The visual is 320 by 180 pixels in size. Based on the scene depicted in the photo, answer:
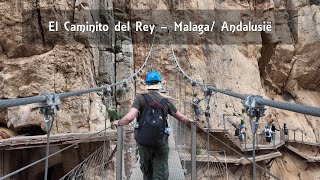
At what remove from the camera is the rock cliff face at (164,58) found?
8445 mm

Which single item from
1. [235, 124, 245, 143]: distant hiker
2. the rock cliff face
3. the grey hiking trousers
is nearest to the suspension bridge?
[235, 124, 245, 143]: distant hiker

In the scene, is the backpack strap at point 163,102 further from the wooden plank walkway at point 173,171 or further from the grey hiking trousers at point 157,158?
the wooden plank walkway at point 173,171

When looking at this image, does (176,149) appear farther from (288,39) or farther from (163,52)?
(288,39)

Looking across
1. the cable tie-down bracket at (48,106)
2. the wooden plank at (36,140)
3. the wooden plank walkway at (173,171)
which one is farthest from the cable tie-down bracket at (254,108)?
the wooden plank at (36,140)

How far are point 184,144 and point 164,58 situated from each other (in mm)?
6667

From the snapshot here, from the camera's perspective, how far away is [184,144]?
4.34 meters

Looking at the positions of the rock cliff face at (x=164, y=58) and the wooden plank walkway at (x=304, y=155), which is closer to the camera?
the rock cliff face at (x=164, y=58)

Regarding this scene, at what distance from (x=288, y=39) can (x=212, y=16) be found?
4.53 m

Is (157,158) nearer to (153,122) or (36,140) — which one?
(153,122)

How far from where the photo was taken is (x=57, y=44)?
8.67 meters

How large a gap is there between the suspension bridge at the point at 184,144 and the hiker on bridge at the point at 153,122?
1.32 ft

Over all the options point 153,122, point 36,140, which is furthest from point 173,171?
point 36,140

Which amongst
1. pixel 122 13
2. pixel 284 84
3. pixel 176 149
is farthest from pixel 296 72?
pixel 176 149

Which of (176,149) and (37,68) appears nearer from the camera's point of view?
(176,149)
